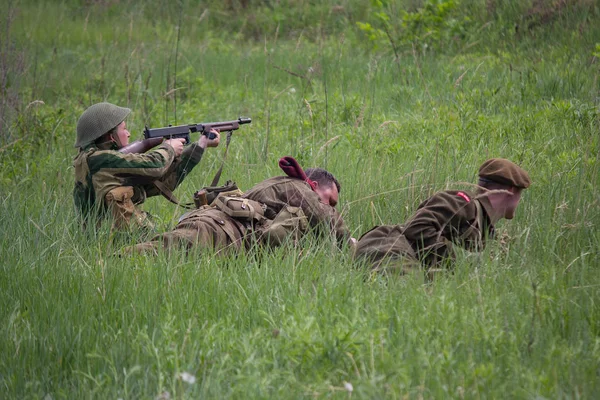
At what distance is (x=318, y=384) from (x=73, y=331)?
4.20 ft

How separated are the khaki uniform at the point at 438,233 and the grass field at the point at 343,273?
0.15 meters

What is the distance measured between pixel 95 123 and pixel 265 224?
4.45 feet

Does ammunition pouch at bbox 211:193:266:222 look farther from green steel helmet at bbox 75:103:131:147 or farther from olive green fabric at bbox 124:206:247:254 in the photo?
green steel helmet at bbox 75:103:131:147

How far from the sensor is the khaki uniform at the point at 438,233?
16.8 feet

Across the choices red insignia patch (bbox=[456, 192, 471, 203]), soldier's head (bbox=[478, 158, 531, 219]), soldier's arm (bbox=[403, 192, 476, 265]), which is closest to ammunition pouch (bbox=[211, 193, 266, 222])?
soldier's arm (bbox=[403, 192, 476, 265])

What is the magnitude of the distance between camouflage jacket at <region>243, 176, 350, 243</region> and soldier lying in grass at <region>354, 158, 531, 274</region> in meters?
0.39

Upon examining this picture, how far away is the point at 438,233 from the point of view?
512cm

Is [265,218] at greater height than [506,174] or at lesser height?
lesser

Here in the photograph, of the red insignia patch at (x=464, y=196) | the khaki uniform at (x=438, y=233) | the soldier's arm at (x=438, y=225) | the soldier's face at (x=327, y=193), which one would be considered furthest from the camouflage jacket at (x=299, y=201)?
the red insignia patch at (x=464, y=196)

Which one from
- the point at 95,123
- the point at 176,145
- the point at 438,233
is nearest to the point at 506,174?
the point at 438,233

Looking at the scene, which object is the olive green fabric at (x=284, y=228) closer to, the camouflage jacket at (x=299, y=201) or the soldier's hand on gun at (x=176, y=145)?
the camouflage jacket at (x=299, y=201)

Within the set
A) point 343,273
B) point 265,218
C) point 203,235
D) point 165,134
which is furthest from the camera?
point 165,134

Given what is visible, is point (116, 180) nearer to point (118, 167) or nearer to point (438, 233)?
point (118, 167)

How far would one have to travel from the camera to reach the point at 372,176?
6512 millimetres
